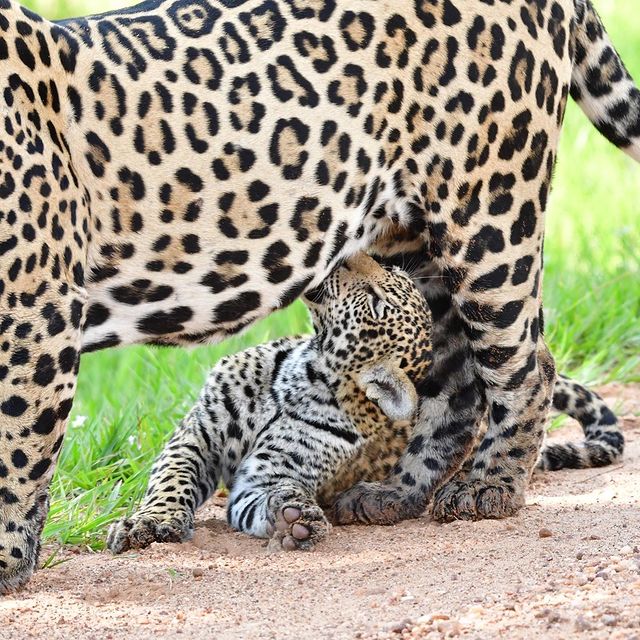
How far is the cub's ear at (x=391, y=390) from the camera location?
6586 millimetres

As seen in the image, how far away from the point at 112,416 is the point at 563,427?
8.79 ft

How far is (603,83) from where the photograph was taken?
22.9 ft

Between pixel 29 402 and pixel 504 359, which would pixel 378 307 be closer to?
pixel 504 359

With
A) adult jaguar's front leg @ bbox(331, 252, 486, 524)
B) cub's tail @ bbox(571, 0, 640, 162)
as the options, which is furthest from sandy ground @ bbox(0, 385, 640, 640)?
cub's tail @ bbox(571, 0, 640, 162)

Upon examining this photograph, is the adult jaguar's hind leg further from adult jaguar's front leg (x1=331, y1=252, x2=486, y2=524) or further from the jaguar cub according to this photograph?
adult jaguar's front leg (x1=331, y1=252, x2=486, y2=524)

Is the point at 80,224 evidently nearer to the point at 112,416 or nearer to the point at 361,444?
the point at 361,444

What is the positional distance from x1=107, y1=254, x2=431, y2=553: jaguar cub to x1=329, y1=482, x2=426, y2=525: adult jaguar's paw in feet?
0.42

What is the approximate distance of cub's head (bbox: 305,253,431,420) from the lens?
6734 mm

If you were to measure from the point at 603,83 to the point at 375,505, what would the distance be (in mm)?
2366

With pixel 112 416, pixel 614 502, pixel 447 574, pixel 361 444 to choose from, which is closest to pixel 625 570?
pixel 447 574

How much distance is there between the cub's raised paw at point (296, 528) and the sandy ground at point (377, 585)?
60 mm

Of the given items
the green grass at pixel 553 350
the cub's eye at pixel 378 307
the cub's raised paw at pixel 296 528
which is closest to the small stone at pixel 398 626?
the cub's raised paw at pixel 296 528

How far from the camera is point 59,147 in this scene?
5547 mm

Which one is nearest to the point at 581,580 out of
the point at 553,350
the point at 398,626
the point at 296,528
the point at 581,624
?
the point at 581,624
